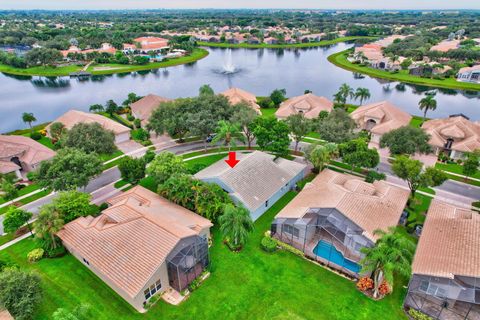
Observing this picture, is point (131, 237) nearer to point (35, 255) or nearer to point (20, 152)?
point (35, 255)

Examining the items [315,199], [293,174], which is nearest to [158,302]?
[315,199]

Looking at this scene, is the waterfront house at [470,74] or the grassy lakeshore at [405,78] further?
the waterfront house at [470,74]

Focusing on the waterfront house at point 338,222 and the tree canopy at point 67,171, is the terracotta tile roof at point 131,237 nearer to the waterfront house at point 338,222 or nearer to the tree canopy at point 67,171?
the tree canopy at point 67,171

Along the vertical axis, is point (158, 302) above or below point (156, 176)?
below

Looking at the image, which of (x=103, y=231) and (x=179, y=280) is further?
(x=103, y=231)

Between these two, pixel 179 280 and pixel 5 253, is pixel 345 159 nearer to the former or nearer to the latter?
pixel 179 280

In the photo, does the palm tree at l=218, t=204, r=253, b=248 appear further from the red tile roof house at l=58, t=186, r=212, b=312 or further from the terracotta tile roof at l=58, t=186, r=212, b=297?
the terracotta tile roof at l=58, t=186, r=212, b=297

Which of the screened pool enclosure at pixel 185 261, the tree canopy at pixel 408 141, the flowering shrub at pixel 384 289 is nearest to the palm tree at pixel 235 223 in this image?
the screened pool enclosure at pixel 185 261
